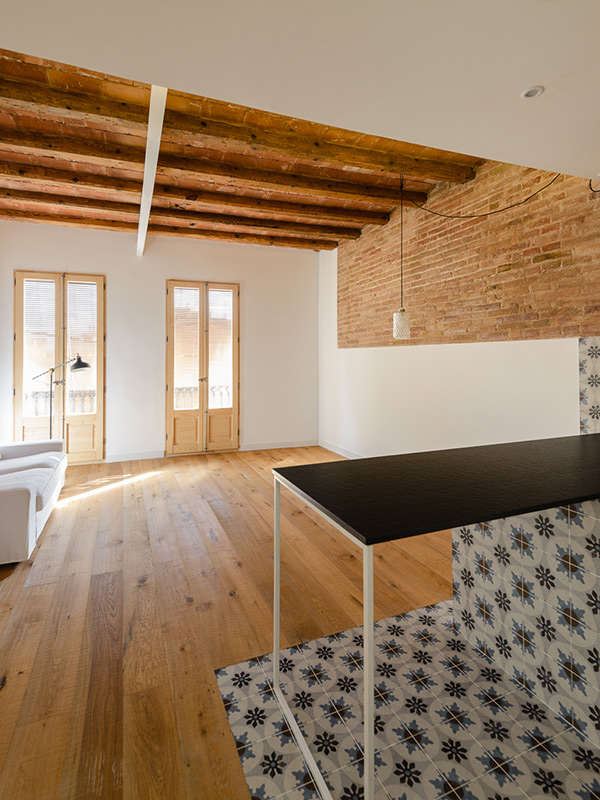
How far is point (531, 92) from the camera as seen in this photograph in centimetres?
184

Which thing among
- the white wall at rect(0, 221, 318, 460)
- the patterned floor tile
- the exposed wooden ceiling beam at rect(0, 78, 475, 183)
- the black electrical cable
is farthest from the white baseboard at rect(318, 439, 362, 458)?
the patterned floor tile

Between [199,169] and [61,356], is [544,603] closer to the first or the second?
[199,169]

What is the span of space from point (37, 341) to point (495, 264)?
18.4 ft

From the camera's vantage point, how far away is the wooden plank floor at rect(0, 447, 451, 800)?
146 centimetres

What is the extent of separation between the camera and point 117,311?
6031mm

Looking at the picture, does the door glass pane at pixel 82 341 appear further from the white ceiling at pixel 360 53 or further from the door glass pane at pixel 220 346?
the white ceiling at pixel 360 53

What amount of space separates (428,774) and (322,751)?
14.2 inches

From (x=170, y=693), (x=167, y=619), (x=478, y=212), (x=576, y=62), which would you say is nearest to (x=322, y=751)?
(x=170, y=693)

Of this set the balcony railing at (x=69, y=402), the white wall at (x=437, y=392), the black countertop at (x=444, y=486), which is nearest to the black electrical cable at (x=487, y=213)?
the white wall at (x=437, y=392)

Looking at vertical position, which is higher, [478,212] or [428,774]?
[478,212]

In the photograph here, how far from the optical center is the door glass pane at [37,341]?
5.63m

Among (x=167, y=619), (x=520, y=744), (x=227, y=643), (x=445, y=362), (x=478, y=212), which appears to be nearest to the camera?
(x=520, y=744)

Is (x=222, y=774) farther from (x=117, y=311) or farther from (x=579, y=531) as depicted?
(x=117, y=311)

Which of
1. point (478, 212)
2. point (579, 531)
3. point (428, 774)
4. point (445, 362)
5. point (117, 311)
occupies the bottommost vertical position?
point (428, 774)
